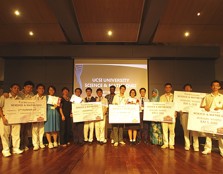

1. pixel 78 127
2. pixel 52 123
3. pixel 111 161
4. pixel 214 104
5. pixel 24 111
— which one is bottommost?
pixel 111 161

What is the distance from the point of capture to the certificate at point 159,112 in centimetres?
387

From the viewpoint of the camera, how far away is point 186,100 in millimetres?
3975

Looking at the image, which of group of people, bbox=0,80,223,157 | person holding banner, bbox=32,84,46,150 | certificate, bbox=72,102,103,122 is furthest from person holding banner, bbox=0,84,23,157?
certificate, bbox=72,102,103,122

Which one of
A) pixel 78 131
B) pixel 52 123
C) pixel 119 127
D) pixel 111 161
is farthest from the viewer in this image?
pixel 78 131

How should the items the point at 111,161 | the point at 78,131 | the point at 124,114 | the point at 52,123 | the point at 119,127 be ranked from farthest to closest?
the point at 78,131
the point at 119,127
the point at 124,114
the point at 52,123
the point at 111,161

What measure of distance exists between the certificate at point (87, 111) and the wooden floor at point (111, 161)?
0.69 meters

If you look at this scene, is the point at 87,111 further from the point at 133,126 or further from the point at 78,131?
the point at 133,126

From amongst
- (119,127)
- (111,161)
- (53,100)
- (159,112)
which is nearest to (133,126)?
(119,127)

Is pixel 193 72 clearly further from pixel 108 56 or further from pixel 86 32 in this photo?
pixel 86 32

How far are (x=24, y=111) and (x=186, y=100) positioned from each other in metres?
3.48

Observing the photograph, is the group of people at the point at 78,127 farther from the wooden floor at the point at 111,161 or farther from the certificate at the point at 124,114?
the wooden floor at the point at 111,161

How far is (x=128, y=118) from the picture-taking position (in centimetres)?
404

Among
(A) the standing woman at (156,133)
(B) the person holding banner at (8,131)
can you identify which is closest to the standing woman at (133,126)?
(A) the standing woman at (156,133)

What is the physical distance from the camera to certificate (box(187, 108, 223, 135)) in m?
3.30
